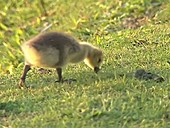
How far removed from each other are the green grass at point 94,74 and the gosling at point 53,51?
23 cm

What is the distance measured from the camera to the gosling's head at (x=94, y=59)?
20.0 feet

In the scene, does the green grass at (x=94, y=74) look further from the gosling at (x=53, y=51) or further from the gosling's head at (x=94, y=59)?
the gosling at (x=53, y=51)

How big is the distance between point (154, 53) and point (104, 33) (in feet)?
5.93

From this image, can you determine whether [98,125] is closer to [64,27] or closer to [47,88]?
[47,88]

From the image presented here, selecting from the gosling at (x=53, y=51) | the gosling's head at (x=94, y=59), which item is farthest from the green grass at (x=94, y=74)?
the gosling at (x=53, y=51)

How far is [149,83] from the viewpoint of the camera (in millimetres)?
5285

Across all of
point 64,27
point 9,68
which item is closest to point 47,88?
point 9,68

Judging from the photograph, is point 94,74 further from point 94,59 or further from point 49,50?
point 49,50

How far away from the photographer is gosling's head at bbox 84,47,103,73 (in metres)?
6.10

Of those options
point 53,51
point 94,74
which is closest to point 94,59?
point 94,74

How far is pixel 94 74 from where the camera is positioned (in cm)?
593

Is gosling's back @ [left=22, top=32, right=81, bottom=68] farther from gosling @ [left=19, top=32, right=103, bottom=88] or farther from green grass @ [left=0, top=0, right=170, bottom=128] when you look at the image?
green grass @ [left=0, top=0, right=170, bottom=128]

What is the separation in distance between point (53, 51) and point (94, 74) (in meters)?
0.80

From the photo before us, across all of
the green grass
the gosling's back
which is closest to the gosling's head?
the green grass
